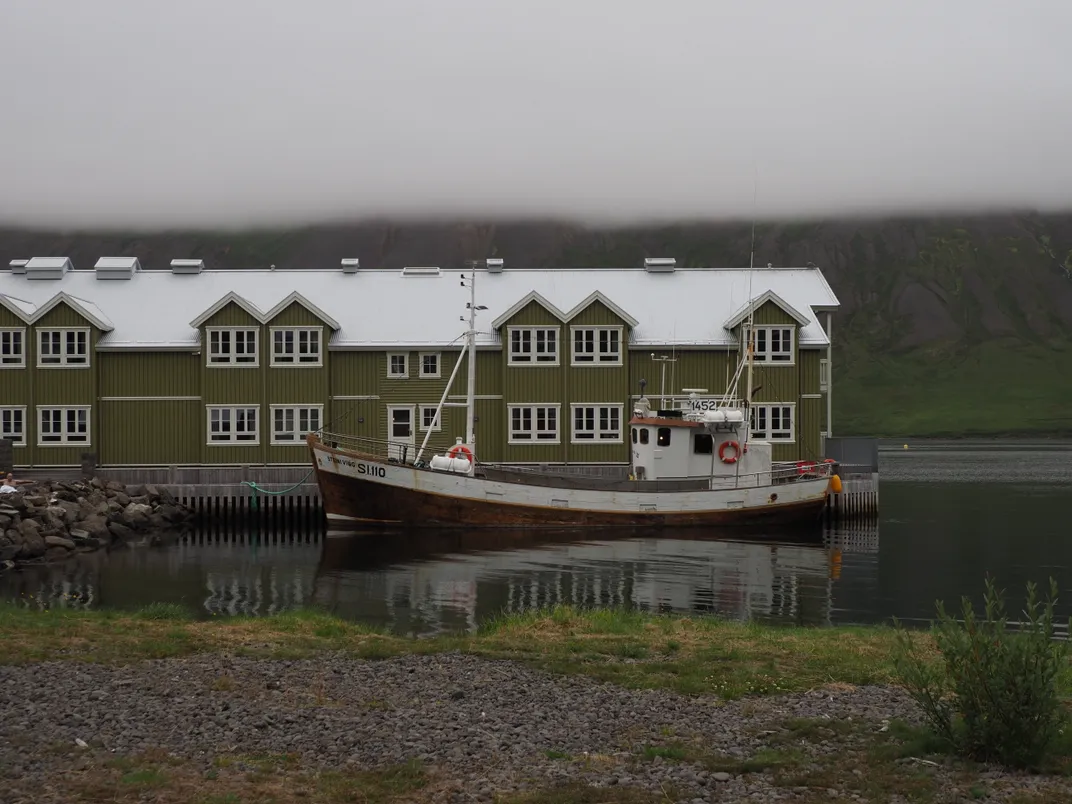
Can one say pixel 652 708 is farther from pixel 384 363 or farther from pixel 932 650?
pixel 384 363

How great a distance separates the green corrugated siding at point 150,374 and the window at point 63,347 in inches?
33.0

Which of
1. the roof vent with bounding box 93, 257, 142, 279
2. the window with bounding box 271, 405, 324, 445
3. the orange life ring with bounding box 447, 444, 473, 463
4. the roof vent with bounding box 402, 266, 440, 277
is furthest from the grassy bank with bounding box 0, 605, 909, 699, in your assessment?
the roof vent with bounding box 93, 257, 142, 279

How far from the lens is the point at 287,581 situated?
3553 cm

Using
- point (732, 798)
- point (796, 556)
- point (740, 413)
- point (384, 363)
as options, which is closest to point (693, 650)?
point (732, 798)

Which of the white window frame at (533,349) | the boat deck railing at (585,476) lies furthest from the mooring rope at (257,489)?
the white window frame at (533,349)

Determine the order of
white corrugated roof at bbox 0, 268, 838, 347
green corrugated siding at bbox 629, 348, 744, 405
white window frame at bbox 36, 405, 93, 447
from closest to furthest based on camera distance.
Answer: white window frame at bbox 36, 405, 93, 447, green corrugated siding at bbox 629, 348, 744, 405, white corrugated roof at bbox 0, 268, 838, 347

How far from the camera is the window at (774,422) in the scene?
54.0m

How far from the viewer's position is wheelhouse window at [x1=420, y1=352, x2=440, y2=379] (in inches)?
2131

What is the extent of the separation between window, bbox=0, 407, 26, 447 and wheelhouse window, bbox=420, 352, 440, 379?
18.0 meters

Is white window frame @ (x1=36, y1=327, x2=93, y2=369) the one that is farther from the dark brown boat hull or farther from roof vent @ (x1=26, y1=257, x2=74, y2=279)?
the dark brown boat hull

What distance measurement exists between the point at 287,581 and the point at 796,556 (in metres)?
17.8

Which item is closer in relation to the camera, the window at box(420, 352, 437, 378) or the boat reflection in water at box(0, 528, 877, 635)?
the boat reflection in water at box(0, 528, 877, 635)

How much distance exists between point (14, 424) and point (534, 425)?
2354 cm

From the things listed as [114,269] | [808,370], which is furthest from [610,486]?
[114,269]
